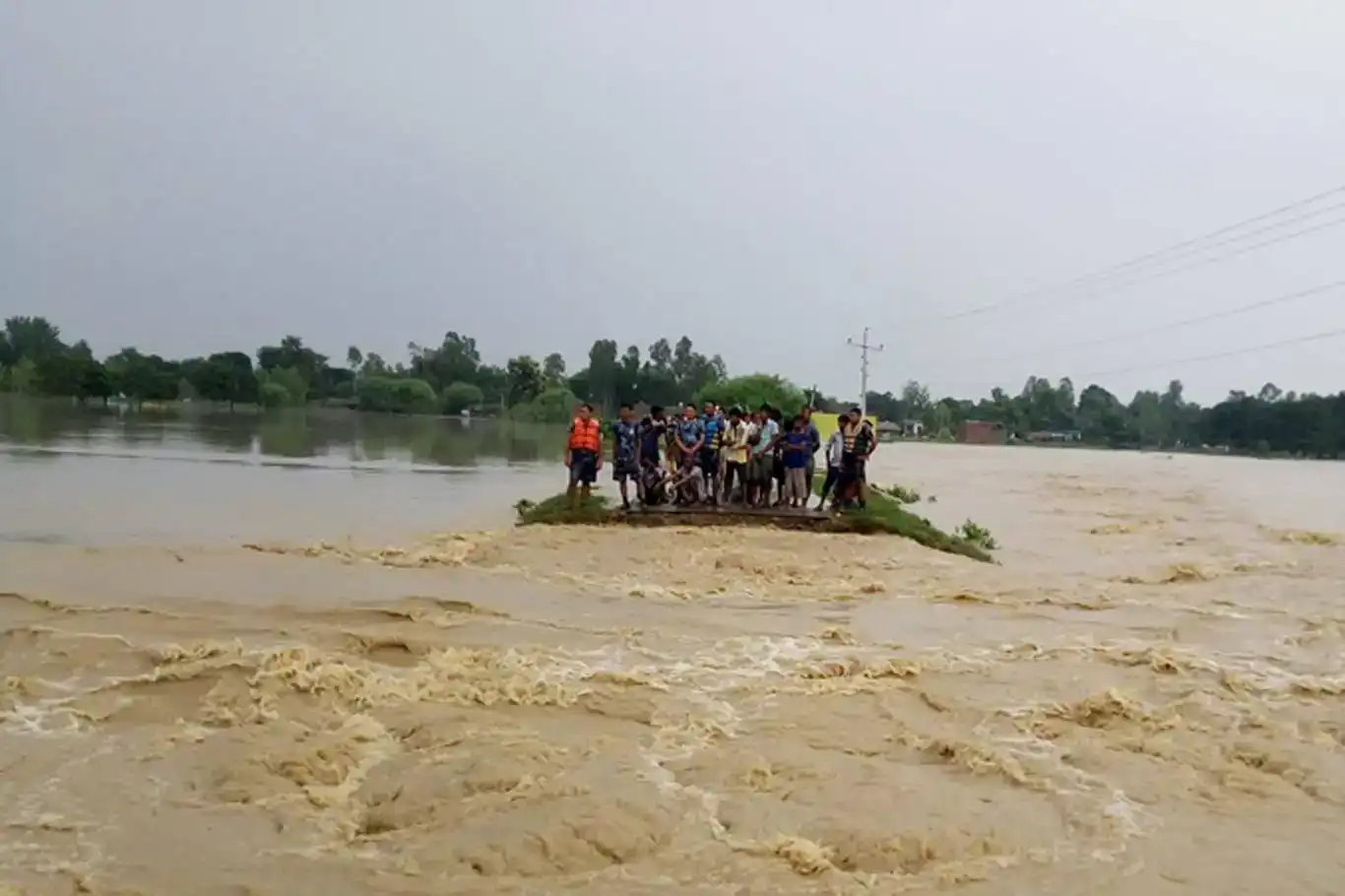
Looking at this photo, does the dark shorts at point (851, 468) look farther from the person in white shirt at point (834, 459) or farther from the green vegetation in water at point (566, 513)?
the green vegetation in water at point (566, 513)

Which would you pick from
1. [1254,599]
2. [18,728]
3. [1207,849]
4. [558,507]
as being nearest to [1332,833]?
[1207,849]

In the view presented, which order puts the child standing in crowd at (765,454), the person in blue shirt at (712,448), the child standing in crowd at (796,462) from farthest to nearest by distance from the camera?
the child standing in crowd at (765,454) < the person in blue shirt at (712,448) < the child standing in crowd at (796,462)

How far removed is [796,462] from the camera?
17.1m

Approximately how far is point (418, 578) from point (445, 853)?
7.25m

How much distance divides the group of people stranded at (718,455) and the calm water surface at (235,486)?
2.26 metres

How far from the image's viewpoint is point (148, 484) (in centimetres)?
2144

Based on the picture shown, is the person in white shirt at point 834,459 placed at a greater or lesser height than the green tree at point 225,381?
lesser

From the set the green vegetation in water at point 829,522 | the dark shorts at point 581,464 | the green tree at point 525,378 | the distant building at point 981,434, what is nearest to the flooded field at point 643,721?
the green vegetation in water at point 829,522

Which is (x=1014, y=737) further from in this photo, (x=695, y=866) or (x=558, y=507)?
(x=558, y=507)

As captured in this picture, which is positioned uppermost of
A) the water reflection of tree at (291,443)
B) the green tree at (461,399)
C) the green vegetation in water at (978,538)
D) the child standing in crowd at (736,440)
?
the green tree at (461,399)

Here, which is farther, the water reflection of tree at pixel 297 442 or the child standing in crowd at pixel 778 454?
the water reflection of tree at pixel 297 442

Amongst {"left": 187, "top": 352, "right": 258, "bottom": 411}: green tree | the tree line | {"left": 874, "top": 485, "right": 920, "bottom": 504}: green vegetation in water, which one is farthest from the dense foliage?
{"left": 874, "top": 485, "right": 920, "bottom": 504}: green vegetation in water

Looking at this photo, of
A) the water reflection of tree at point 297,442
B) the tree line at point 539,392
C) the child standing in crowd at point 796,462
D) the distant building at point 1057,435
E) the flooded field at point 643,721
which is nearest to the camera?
the flooded field at point 643,721

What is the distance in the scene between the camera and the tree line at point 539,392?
8975 cm
